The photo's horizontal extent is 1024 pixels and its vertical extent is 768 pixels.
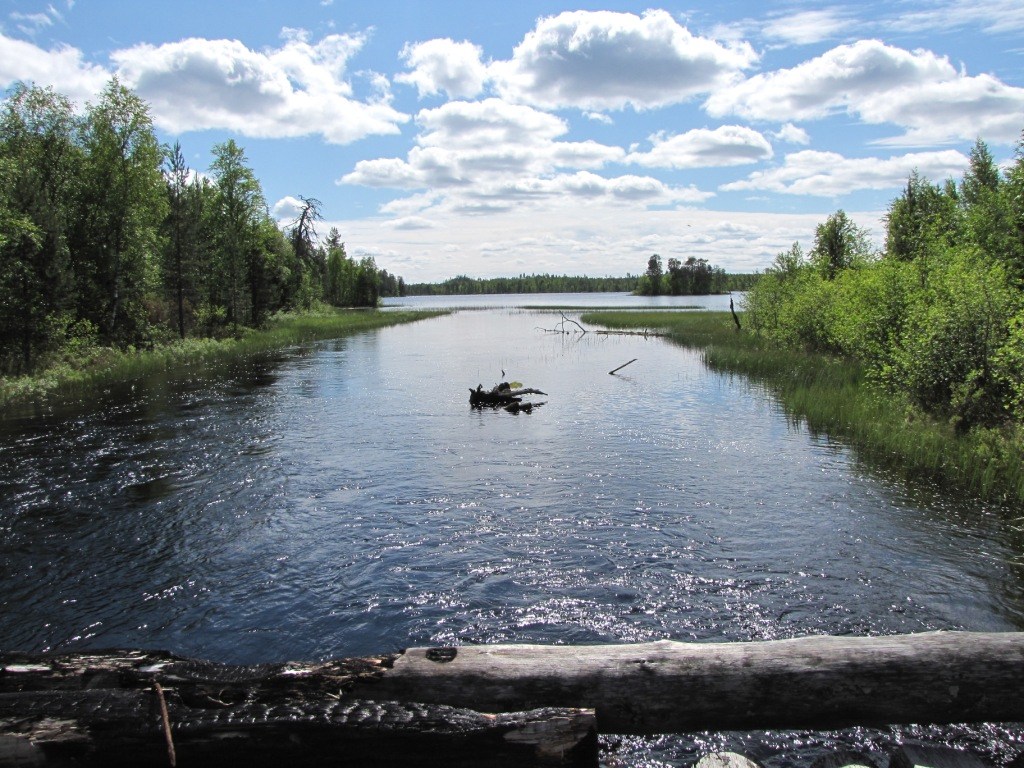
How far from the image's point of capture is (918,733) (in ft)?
21.8

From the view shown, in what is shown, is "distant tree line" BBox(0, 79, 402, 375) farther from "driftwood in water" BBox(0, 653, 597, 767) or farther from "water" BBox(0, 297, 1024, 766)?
"driftwood in water" BBox(0, 653, 597, 767)

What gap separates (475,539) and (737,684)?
7391 mm

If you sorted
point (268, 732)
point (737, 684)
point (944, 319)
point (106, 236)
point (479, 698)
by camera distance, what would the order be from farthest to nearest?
point (106, 236) < point (944, 319) < point (737, 684) < point (479, 698) < point (268, 732)

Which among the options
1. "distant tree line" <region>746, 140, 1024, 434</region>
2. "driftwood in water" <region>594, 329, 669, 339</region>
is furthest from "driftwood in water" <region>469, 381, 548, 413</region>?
"driftwood in water" <region>594, 329, 669, 339</region>

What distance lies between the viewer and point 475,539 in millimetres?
12117

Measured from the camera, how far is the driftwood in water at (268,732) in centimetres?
440

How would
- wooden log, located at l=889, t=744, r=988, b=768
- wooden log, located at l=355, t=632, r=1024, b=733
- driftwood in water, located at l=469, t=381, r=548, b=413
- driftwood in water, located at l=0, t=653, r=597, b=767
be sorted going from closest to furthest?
driftwood in water, located at l=0, t=653, r=597, b=767, wooden log, located at l=355, t=632, r=1024, b=733, wooden log, located at l=889, t=744, r=988, b=768, driftwood in water, located at l=469, t=381, r=548, b=413

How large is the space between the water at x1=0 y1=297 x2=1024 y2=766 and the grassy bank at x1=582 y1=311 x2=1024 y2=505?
1.06m

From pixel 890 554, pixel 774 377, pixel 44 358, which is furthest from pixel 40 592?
pixel 774 377

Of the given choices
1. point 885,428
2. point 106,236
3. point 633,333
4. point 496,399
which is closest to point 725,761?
point 885,428

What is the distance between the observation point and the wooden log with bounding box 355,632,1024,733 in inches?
201

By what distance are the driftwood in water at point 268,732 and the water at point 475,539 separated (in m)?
2.26

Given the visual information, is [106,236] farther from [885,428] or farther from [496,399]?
[885,428]

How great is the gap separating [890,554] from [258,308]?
207 ft
